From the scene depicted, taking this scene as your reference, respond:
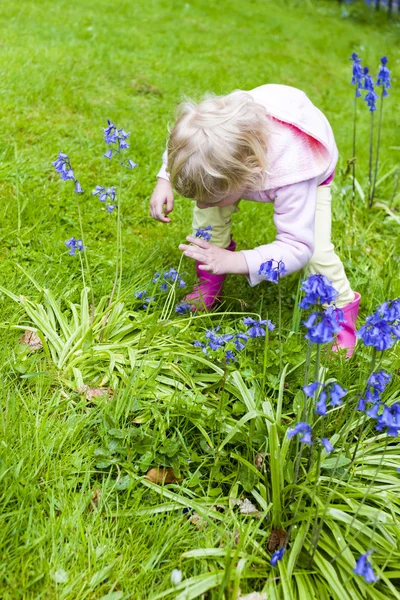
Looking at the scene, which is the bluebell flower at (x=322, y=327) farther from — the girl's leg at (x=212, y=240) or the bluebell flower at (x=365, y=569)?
the girl's leg at (x=212, y=240)

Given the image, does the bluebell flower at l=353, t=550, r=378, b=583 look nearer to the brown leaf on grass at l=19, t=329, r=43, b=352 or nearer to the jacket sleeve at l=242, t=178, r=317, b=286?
the jacket sleeve at l=242, t=178, r=317, b=286

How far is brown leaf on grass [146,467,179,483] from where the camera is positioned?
83.4 inches

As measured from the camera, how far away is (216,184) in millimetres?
2441

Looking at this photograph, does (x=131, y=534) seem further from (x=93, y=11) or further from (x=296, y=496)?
(x=93, y=11)

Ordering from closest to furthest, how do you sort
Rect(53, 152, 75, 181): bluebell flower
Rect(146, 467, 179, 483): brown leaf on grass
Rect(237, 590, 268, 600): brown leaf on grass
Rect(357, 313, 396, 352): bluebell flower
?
Rect(357, 313, 396, 352): bluebell flower → Rect(237, 590, 268, 600): brown leaf on grass → Rect(146, 467, 179, 483): brown leaf on grass → Rect(53, 152, 75, 181): bluebell flower

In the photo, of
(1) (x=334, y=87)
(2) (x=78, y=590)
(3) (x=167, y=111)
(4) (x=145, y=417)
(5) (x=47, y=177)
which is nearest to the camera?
(2) (x=78, y=590)

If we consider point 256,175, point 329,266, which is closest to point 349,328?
point 329,266

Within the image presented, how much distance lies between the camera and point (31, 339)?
2.57m

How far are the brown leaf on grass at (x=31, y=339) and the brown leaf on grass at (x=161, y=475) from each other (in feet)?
2.51

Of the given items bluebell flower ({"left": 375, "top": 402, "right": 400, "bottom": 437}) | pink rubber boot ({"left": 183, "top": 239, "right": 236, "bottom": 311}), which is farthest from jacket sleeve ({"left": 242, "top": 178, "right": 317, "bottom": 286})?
bluebell flower ({"left": 375, "top": 402, "right": 400, "bottom": 437})

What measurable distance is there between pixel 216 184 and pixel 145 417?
0.98m

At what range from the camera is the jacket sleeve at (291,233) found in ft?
8.62

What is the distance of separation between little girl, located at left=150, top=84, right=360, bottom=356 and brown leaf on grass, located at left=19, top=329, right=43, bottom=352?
2.38 feet

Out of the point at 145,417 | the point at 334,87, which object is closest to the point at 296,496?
Result: the point at 145,417
